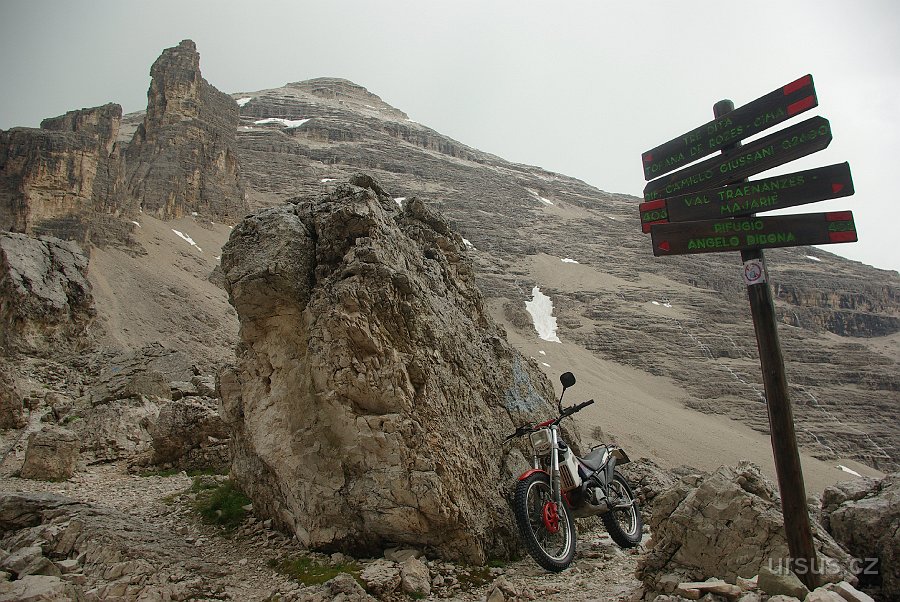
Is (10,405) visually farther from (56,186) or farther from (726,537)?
(56,186)

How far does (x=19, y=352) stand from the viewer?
1897 centimetres

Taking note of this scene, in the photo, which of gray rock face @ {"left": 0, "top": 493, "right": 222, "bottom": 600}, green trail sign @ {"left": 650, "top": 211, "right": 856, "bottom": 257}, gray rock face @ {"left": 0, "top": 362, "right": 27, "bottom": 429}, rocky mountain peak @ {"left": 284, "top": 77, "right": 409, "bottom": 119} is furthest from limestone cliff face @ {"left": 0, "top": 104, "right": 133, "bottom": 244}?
rocky mountain peak @ {"left": 284, "top": 77, "right": 409, "bottom": 119}

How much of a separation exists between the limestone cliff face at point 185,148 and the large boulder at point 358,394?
60.3 metres

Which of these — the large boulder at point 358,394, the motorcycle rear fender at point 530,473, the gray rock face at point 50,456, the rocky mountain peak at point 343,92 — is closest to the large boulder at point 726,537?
the motorcycle rear fender at point 530,473

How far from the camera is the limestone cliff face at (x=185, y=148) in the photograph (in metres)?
61.8

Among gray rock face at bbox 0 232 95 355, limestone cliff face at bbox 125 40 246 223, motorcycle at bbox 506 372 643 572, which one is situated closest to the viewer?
motorcycle at bbox 506 372 643 572

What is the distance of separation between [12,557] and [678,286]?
88.6 m

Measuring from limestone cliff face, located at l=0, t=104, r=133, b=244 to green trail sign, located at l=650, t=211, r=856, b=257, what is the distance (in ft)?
146

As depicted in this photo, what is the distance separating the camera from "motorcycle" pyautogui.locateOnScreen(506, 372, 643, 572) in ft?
20.1

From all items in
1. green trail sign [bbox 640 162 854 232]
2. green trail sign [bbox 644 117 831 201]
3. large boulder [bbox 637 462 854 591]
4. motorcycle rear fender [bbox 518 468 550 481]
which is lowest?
large boulder [bbox 637 462 854 591]

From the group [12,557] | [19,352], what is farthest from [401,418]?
[19,352]

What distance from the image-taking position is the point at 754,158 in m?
4.95

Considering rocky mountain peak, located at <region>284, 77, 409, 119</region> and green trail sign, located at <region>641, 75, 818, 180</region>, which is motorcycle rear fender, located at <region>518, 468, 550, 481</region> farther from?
rocky mountain peak, located at <region>284, 77, 409, 119</region>

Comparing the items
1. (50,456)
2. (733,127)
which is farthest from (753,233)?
(50,456)
